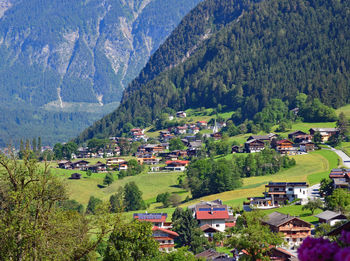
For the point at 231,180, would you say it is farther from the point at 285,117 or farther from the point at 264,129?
the point at 285,117

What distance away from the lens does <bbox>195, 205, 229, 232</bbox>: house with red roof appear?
77.7 metres

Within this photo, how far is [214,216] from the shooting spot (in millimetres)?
78062

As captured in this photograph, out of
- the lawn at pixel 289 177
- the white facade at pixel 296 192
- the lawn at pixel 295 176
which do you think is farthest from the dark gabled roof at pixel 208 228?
the white facade at pixel 296 192

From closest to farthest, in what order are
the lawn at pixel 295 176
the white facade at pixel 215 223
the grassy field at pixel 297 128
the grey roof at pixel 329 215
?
the grey roof at pixel 329 215
the white facade at pixel 215 223
the lawn at pixel 295 176
the grassy field at pixel 297 128

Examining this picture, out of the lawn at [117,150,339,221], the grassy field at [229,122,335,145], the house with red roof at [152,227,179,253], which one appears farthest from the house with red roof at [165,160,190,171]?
the house with red roof at [152,227,179,253]

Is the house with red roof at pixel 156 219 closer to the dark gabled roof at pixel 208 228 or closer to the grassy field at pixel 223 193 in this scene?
the dark gabled roof at pixel 208 228

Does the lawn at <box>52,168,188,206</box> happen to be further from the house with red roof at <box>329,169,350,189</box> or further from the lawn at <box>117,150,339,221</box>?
the house with red roof at <box>329,169,350,189</box>

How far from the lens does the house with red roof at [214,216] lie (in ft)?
255

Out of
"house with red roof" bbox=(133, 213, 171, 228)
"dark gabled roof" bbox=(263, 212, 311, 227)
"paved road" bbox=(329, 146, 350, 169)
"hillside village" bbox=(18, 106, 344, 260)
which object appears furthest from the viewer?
"paved road" bbox=(329, 146, 350, 169)

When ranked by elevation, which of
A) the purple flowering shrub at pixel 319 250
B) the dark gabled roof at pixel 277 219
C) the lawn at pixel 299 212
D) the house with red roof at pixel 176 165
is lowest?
the lawn at pixel 299 212

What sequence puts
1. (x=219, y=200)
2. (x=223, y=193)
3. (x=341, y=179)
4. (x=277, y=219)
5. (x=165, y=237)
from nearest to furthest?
(x=277, y=219) < (x=165, y=237) < (x=341, y=179) < (x=219, y=200) < (x=223, y=193)

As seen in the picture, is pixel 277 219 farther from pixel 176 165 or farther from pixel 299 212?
pixel 176 165

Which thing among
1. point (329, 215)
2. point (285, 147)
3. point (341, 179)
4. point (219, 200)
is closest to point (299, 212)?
point (341, 179)

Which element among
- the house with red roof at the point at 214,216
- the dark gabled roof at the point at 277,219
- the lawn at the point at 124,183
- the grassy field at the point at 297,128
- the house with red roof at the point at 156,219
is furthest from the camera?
the grassy field at the point at 297,128
